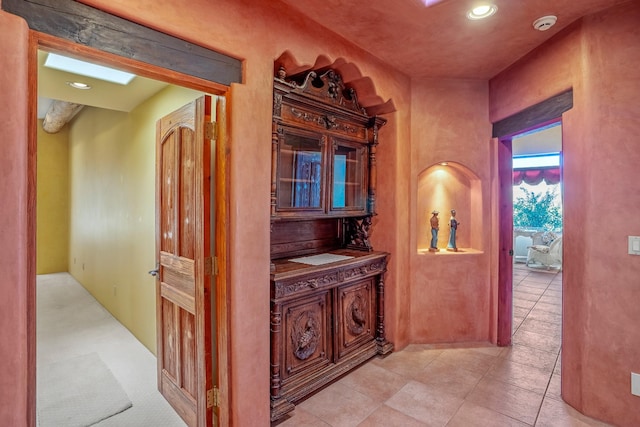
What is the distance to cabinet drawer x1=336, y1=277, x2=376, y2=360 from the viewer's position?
275cm

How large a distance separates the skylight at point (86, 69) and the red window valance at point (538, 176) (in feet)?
28.4

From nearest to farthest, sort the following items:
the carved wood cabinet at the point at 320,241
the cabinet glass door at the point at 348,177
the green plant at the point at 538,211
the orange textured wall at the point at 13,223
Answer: the orange textured wall at the point at 13,223, the carved wood cabinet at the point at 320,241, the cabinet glass door at the point at 348,177, the green plant at the point at 538,211

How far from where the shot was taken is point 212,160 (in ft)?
6.43

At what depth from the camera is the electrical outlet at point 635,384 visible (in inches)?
80.7

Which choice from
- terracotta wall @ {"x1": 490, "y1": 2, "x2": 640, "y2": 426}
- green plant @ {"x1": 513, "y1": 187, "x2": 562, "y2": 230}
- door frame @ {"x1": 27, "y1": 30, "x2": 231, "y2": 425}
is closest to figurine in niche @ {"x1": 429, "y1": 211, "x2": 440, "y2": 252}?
terracotta wall @ {"x1": 490, "y1": 2, "x2": 640, "y2": 426}

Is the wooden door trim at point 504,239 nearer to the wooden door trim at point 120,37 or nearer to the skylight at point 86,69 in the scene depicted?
the wooden door trim at point 120,37

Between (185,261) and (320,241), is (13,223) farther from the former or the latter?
(320,241)

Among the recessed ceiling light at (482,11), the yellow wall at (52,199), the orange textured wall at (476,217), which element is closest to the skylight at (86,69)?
the recessed ceiling light at (482,11)

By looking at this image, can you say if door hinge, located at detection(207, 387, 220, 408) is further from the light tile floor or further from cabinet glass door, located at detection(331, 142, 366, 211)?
cabinet glass door, located at detection(331, 142, 366, 211)

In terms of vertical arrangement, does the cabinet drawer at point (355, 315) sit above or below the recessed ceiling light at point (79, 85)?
below

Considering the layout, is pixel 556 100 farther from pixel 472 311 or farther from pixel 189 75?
pixel 189 75

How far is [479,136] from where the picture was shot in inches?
130

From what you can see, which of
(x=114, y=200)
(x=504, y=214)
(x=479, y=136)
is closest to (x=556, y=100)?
(x=479, y=136)

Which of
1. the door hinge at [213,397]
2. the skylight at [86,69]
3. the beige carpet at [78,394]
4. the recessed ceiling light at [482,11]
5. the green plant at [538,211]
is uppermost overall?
the recessed ceiling light at [482,11]
